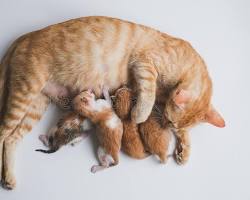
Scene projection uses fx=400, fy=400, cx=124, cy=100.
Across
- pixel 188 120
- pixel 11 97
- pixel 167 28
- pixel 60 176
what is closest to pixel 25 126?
pixel 11 97

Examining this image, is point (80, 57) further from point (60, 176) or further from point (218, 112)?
point (218, 112)

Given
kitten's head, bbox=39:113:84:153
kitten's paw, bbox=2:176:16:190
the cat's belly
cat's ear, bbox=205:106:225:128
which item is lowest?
kitten's paw, bbox=2:176:16:190

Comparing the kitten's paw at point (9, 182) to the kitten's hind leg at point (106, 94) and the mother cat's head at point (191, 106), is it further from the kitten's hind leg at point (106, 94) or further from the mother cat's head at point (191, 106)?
the mother cat's head at point (191, 106)

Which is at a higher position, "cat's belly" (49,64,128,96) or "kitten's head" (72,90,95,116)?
"cat's belly" (49,64,128,96)

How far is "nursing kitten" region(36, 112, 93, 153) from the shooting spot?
1.83 meters

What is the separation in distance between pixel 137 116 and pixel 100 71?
286 millimetres

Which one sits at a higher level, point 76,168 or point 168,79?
point 168,79

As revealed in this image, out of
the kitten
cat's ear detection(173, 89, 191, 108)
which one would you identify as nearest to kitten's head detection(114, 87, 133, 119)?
the kitten

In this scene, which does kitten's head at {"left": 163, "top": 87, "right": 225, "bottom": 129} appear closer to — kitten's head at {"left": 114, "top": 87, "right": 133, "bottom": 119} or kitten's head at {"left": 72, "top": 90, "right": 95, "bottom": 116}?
kitten's head at {"left": 114, "top": 87, "right": 133, "bottom": 119}

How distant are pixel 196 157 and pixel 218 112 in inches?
10.9

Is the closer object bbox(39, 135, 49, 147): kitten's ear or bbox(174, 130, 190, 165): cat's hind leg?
bbox(39, 135, 49, 147): kitten's ear

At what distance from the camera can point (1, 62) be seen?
1.90 m

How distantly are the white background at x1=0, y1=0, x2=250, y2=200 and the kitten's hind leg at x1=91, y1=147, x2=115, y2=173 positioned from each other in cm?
3

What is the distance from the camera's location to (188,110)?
191cm
